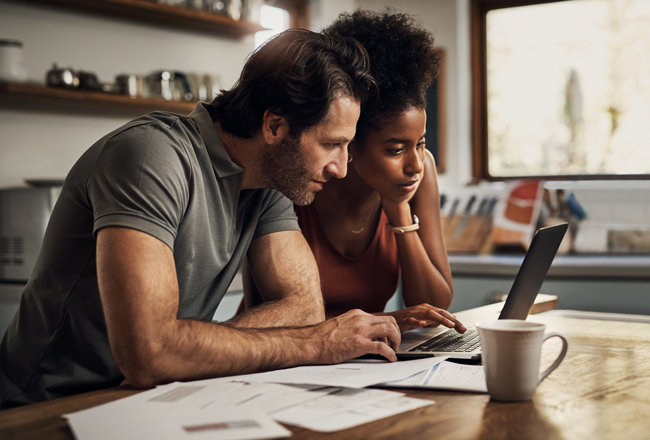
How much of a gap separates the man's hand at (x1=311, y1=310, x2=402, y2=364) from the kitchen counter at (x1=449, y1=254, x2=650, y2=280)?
173 cm

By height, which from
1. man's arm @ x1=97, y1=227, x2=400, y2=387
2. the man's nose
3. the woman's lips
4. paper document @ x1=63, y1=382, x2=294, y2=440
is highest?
the man's nose

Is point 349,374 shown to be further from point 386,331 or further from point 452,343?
point 452,343

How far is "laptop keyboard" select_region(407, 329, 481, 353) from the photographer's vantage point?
1181 mm

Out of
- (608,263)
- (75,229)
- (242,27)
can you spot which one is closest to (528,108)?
(608,263)

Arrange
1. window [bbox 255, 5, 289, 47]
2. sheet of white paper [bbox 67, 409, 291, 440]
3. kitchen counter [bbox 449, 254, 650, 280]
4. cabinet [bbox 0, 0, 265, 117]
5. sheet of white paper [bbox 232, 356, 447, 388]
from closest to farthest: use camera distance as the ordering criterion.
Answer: sheet of white paper [bbox 67, 409, 291, 440]
sheet of white paper [bbox 232, 356, 447, 388]
kitchen counter [bbox 449, 254, 650, 280]
cabinet [bbox 0, 0, 265, 117]
window [bbox 255, 5, 289, 47]

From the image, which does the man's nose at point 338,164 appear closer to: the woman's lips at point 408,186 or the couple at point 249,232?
the couple at point 249,232

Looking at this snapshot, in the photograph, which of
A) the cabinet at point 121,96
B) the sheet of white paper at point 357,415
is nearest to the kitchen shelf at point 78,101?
the cabinet at point 121,96

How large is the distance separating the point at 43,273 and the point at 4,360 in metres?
0.21

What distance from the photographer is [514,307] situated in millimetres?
1239

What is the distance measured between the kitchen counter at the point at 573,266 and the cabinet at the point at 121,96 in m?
1.57

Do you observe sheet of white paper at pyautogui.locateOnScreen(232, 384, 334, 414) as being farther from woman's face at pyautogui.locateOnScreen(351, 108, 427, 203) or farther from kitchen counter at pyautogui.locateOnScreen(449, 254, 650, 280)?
kitchen counter at pyautogui.locateOnScreen(449, 254, 650, 280)

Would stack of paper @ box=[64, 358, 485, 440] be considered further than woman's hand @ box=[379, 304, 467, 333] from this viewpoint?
No

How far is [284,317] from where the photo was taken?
1.33m

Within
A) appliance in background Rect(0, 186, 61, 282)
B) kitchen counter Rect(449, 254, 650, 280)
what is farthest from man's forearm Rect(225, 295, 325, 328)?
kitchen counter Rect(449, 254, 650, 280)
